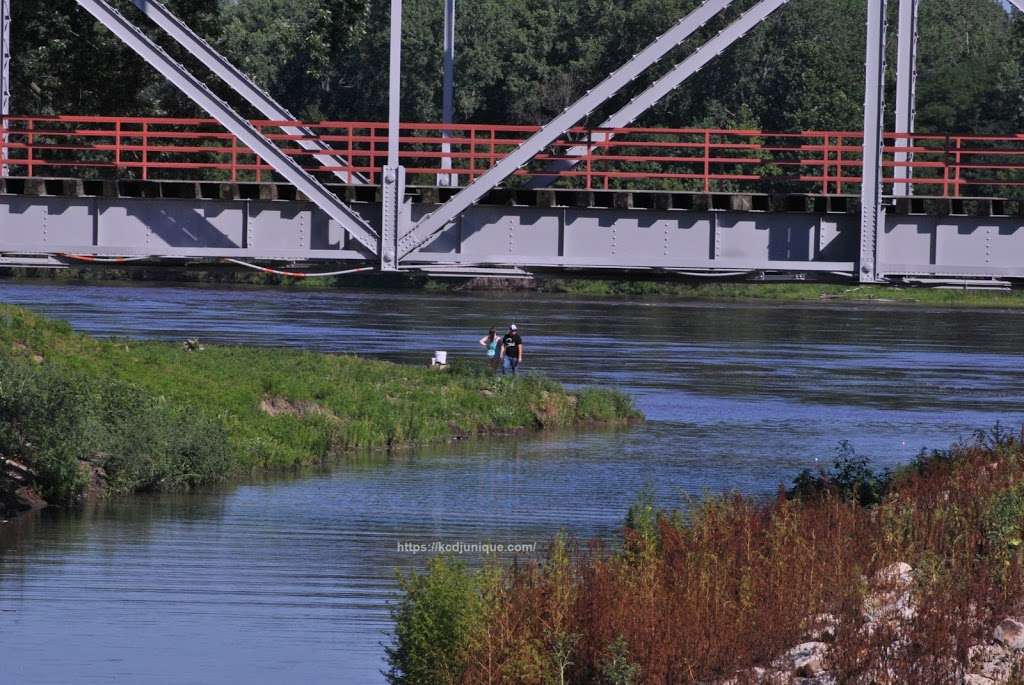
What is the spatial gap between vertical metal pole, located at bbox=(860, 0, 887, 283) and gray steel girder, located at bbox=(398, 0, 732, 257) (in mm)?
2167

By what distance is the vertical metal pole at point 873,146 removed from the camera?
24344 mm

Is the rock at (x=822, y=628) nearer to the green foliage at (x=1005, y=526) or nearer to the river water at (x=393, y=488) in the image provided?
the green foliage at (x=1005, y=526)

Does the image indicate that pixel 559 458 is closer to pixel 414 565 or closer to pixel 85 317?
pixel 414 565

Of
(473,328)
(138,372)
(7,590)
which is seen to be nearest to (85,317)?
(473,328)

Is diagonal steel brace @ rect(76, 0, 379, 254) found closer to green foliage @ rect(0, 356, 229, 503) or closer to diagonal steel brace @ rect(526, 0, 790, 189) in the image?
diagonal steel brace @ rect(526, 0, 790, 189)

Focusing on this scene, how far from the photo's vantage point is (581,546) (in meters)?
28.5

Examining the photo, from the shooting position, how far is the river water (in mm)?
23594

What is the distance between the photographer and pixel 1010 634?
57.1 ft

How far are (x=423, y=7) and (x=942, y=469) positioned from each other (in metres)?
78.4

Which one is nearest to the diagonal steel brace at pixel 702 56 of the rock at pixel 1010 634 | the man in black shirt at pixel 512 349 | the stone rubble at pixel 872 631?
the stone rubble at pixel 872 631

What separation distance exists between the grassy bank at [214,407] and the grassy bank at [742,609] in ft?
51.3

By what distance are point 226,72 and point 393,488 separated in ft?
38.5

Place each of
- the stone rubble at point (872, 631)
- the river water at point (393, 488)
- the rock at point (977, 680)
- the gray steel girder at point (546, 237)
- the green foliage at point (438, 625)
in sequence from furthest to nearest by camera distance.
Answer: the gray steel girder at point (546, 237) → the river water at point (393, 488) → the green foliage at point (438, 625) → the stone rubble at point (872, 631) → the rock at point (977, 680)

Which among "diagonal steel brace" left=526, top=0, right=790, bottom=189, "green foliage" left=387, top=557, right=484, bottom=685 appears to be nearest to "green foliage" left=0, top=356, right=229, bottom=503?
"diagonal steel brace" left=526, top=0, right=790, bottom=189
